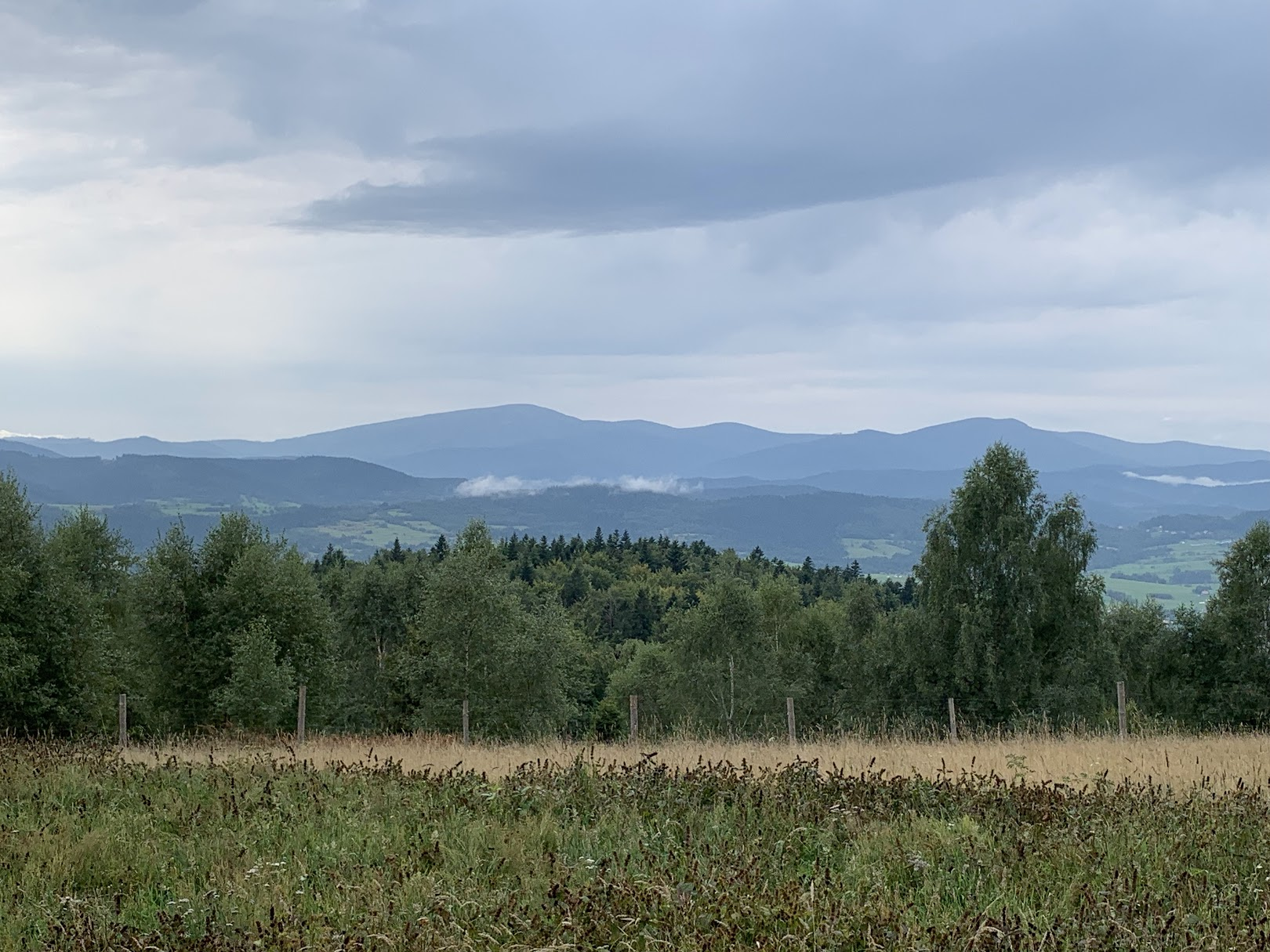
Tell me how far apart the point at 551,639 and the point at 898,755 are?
40817mm

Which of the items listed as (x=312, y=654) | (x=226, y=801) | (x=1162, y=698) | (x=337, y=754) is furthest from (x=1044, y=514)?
(x=226, y=801)

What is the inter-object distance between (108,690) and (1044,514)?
124 feet

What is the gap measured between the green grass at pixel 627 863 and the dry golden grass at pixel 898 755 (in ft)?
5.16

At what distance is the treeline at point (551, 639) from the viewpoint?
37938mm

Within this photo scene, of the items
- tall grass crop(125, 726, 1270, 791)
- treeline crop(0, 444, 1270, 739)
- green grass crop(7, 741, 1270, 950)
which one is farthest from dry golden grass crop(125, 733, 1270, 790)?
treeline crop(0, 444, 1270, 739)

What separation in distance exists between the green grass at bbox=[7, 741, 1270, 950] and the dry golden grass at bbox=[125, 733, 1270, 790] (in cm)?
157

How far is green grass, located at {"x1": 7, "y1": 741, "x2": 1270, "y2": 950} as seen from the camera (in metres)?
5.77

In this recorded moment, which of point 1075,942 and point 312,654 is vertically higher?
point 1075,942

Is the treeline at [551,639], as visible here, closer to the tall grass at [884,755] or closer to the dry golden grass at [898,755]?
the tall grass at [884,755]

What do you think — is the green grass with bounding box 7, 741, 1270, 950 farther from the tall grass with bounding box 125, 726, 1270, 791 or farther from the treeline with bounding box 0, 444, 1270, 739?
the treeline with bounding box 0, 444, 1270, 739

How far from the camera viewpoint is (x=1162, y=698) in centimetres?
4941

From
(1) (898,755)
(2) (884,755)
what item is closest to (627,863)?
(2) (884,755)

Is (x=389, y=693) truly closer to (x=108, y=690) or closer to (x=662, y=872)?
(x=108, y=690)

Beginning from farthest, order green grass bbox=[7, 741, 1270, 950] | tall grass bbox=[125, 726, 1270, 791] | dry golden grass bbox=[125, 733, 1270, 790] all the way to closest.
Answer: dry golden grass bbox=[125, 733, 1270, 790] → tall grass bbox=[125, 726, 1270, 791] → green grass bbox=[7, 741, 1270, 950]
